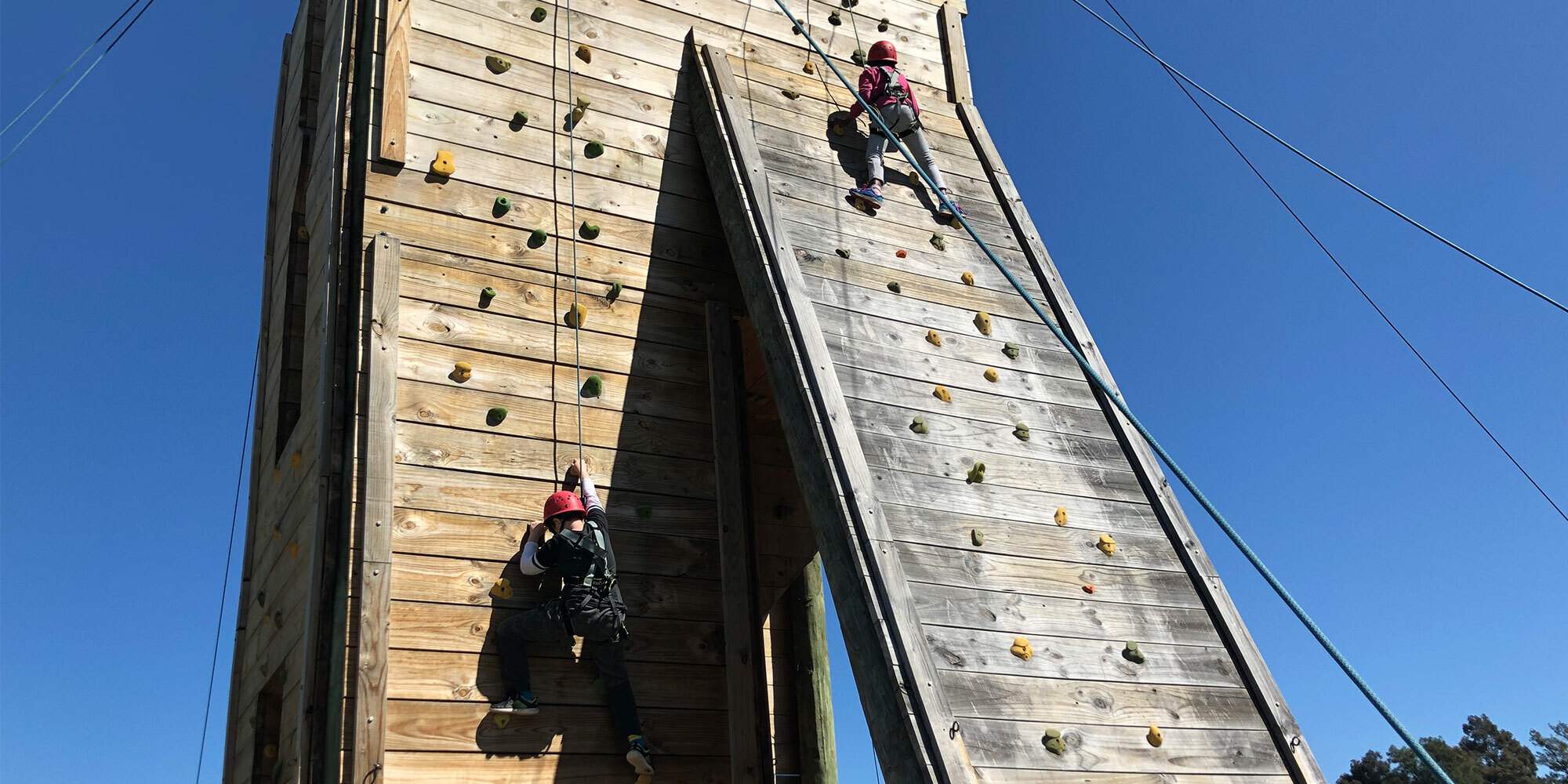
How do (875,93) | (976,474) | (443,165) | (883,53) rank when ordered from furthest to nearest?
1. (883,53)
2. (875,93)
3. (443,165)
4. (976,474)

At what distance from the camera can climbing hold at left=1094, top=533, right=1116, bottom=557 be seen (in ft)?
14.2

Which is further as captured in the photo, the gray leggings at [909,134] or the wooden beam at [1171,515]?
the gray leggings at [909,134]

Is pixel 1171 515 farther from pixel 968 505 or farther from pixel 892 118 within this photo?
pixel 892 118

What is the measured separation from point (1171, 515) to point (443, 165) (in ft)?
10.9

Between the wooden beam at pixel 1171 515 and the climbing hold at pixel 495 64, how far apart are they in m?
2.60

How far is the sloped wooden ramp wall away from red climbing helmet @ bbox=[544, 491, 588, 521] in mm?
824

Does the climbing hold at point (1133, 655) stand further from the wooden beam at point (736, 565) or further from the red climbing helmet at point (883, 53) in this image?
the red climbing helmet at point (883, 53)

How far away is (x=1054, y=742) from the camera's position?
11.3 ft

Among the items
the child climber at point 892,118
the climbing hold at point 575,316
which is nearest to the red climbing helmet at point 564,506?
the climbing hold at point 575,316

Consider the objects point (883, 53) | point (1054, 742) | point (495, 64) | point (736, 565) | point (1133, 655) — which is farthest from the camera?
point (883, 53)

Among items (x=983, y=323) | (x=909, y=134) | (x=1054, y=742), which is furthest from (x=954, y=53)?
(x=1054, y=742)

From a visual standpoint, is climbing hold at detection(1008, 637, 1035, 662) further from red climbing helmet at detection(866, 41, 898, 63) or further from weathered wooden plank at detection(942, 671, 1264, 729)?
red climbing helmet at detection(866, 41, 898, 63)

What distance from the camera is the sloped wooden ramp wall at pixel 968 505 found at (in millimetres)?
3529

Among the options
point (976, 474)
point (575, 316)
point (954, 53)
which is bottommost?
point (976, 474)
